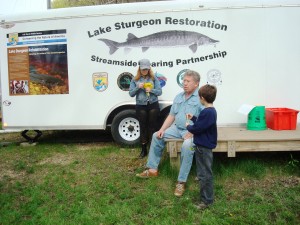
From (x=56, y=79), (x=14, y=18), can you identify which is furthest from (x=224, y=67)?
(x=14, y=18)

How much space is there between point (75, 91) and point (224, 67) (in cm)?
300

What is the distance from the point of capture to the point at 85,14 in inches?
266

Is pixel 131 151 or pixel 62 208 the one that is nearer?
pixel 62 208

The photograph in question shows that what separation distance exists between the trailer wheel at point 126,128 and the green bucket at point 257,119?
2.29 meters

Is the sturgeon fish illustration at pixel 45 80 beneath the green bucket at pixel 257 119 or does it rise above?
above

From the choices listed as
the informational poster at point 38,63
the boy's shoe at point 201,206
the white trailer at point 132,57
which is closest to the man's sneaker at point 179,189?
the boy's shoe at point 201,206

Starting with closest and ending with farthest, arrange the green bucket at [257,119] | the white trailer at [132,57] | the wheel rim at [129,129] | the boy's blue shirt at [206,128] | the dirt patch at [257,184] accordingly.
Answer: the boy's blue shirt at [206,128] → the dirt patch at [257,184] → the green bucket at [257,119] → the white trailer at [132,57] → the wheel rim at [129,129]

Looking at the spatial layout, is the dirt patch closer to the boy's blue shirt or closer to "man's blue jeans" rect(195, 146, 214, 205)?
"man's blue jeans" rect(195, 146, 214, 205)

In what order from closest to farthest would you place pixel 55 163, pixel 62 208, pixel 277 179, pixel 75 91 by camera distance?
pixel 62 208 < pixel 277 179 < pixel 55 163 < pixel 75 91

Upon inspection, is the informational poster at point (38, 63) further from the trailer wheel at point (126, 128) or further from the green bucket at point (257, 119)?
the green bucket at point (257, 119)

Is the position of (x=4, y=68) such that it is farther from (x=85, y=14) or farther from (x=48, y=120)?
(x=85, y=14)

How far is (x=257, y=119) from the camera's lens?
19.4 feet

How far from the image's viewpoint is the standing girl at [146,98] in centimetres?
596

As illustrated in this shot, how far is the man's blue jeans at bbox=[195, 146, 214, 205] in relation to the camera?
396 centimetres
